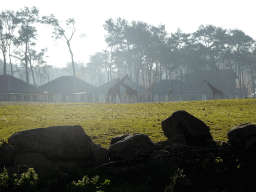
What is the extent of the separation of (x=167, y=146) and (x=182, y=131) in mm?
689

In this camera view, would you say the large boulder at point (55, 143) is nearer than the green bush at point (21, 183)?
No

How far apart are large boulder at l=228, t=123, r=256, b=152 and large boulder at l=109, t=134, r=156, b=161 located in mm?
2328

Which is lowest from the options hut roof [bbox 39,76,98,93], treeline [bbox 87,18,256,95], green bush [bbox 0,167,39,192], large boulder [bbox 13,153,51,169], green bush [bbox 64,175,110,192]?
green bush [bbox 64,175,110,192]

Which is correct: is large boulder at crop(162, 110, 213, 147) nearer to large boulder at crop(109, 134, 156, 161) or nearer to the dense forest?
large boulder at crop(109, 134, 156, 161)

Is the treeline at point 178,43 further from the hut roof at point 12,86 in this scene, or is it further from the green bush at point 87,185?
the green bush at point 87,185

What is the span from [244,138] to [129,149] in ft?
10.1

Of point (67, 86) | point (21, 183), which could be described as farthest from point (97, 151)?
point (67, 86)

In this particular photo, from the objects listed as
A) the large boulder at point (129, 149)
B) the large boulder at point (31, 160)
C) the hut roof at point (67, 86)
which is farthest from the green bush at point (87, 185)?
the hut roof at point (67, 86)

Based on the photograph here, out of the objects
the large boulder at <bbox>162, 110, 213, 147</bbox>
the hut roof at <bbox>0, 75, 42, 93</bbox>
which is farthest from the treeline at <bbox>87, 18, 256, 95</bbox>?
the large boulder at <bbox>162, 110, 213, 147</bbox>

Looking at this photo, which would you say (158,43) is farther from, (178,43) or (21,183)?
(21,183)

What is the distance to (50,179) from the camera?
602 centimetres

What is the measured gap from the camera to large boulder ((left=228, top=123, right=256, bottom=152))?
689 cm

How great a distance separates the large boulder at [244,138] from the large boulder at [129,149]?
7.64 feet

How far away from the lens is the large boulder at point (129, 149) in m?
6.95
